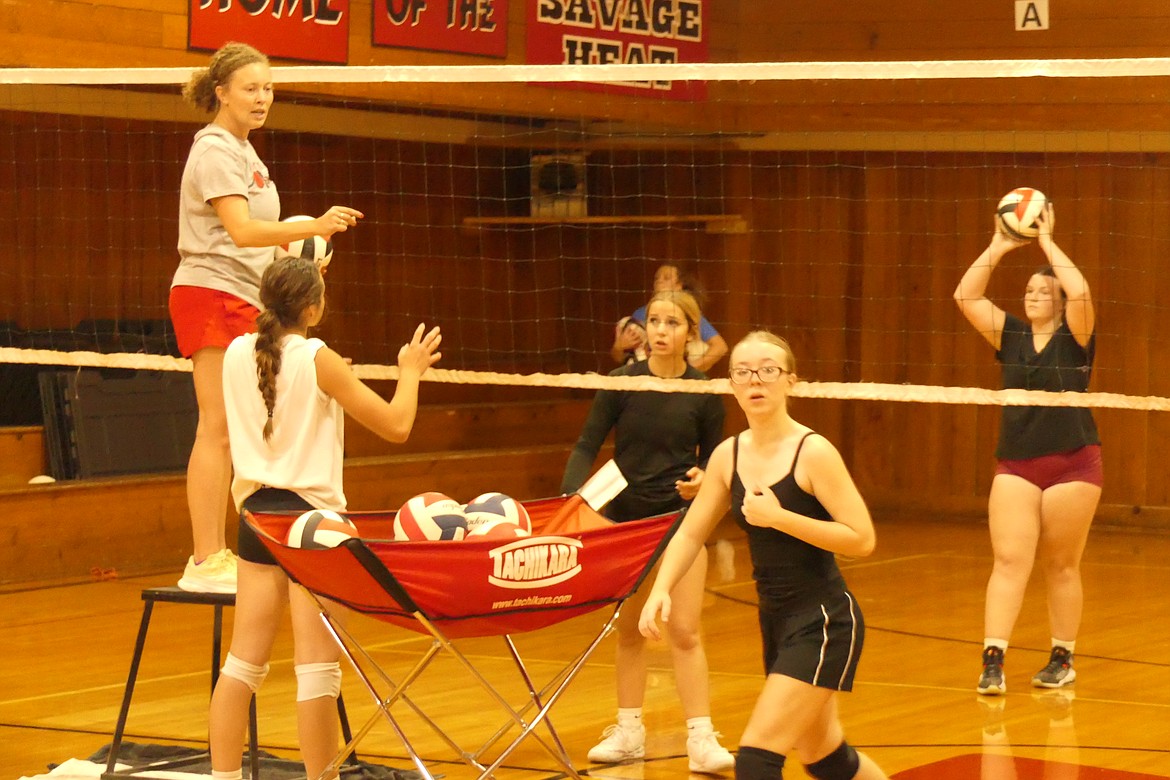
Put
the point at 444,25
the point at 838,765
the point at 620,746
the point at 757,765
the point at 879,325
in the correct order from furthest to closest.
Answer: the point at 879,325, the point at 444,25, the point at 620,746, the point at 838,765, the point at 757,765

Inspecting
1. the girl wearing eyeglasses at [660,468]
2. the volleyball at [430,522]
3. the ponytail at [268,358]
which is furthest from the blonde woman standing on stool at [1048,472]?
the ponytail at [268,358]

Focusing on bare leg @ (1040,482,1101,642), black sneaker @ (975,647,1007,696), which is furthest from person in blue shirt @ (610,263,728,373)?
black sneaker @ (975,647,1007,696)

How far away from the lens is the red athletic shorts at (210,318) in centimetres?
541

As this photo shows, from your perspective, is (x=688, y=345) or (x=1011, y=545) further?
(x=688, y=345)

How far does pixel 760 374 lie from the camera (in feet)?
14.2

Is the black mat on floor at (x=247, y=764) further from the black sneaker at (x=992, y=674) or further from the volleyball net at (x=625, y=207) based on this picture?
the volleyball net at (x=625, y=207)

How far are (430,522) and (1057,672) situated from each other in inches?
133

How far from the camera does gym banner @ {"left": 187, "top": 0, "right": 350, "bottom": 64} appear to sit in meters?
9.09

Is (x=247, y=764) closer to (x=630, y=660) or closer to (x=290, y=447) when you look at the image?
(x=630, y=660)

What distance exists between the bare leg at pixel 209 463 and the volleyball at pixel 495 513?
1185 millimetres

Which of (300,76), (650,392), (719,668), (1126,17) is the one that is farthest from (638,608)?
(1126,17)

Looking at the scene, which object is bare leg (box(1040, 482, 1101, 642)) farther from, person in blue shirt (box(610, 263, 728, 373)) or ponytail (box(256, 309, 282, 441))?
ponytail (box(256, 309, 282, 441))

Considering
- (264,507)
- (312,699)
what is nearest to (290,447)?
(264,507)

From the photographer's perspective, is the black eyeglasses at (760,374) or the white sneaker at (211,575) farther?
the white sneaker at (211,575)
